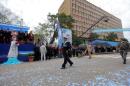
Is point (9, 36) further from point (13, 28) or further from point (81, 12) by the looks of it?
point (81, 12)

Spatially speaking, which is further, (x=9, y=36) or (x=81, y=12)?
(x=81, y=12)

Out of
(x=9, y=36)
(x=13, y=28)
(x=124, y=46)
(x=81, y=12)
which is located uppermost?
(x=81, y=12)

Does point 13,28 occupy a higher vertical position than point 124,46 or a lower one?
higher

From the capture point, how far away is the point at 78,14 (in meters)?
128

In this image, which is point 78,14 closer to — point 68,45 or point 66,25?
point 66,25

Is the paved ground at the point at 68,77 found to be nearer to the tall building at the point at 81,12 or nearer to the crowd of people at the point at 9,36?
the crowd of people at the point at 9,36

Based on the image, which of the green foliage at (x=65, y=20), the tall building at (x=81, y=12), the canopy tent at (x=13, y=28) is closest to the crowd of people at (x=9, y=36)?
the canopy tent at (x=13, y=28)

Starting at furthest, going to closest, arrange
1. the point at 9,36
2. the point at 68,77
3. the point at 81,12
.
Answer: the point at 81,12, the point at 9,36, the point at 68,77

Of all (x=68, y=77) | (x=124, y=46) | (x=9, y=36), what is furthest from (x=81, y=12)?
(x=68, y=77)

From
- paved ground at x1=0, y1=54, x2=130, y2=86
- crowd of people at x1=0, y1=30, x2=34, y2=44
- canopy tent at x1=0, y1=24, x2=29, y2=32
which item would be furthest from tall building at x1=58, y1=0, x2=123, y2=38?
paved ground at x1=0, y1=54, x2=130, y2=86

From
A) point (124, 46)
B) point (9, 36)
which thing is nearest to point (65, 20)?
point (9, 36)

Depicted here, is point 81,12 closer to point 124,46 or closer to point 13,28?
point 13,28

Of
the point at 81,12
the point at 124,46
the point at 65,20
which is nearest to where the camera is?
the point at 124,46

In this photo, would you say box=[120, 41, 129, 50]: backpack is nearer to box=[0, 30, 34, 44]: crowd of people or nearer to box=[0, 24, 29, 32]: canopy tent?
box=[0, 30, 34, 44]: crowd of people
